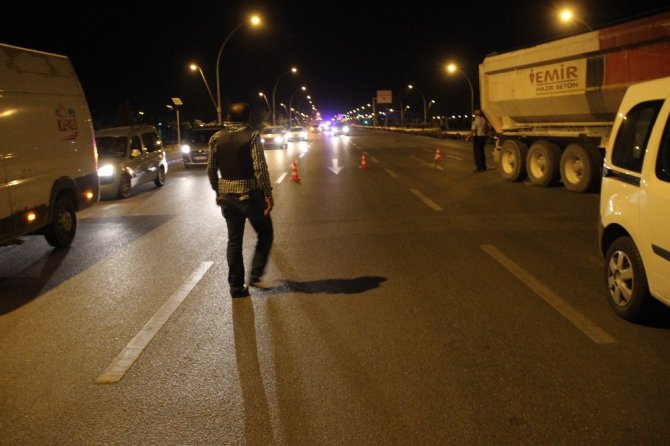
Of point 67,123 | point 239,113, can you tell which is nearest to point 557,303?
point 239,113

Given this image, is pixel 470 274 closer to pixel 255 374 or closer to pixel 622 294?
pixel 622 294

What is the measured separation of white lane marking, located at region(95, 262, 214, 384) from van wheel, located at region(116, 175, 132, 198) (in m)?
8.77

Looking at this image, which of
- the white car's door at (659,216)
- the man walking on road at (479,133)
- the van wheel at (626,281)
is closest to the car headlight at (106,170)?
the man walking on road at (479,133)

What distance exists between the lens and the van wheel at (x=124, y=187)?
1505cm

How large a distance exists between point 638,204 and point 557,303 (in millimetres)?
1278

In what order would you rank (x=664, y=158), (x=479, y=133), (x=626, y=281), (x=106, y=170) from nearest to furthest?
(x=664, y=158) < (x=626, y=281) < (x=106, y=170) < (x=479, y=133)

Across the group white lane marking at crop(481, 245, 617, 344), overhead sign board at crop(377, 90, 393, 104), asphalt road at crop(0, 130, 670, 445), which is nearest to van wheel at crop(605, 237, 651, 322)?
asphalt road at crop(0, 130, 670, 445)

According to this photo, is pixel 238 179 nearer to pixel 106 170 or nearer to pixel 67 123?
pixel 67 123

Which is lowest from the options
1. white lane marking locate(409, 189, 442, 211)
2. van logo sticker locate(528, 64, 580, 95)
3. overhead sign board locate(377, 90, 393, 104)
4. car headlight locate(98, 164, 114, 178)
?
white lane marking locate(409, 189, 442, 211)

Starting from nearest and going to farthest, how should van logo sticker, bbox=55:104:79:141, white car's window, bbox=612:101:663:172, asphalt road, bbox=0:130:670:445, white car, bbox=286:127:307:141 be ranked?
asphalt road, bbox=0:130:670:445, white car's window, bbox=612:101:663:172, van logo sticker, bbox=55:104:79:141, white car, bbox=286:127:307:141

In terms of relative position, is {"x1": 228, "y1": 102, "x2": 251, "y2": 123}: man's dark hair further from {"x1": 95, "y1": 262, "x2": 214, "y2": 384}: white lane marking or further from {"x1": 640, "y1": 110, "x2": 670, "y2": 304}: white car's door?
{"x1": 640, "y1": 110, "x2": 670, "y2": 304}: white car's door

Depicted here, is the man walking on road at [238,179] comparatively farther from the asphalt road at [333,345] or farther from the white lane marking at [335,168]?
the white lane marking at [335,168]

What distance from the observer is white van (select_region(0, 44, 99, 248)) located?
7.57 m

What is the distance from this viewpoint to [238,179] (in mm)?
6066
